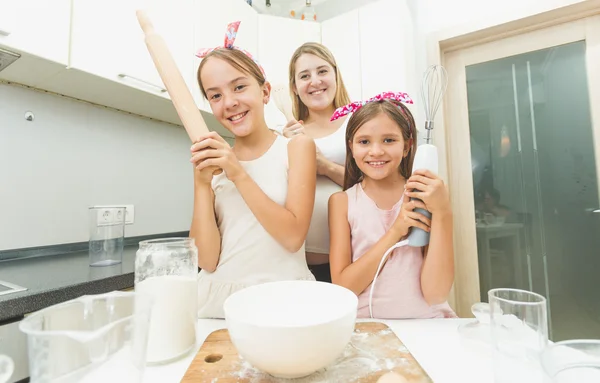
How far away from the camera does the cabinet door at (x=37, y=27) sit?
813 millimetres

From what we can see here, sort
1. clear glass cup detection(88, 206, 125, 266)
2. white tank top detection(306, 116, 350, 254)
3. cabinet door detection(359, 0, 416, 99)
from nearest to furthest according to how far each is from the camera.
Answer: white tank top detection(306, 116, 350, 254) → clear glass cup detection(88, 206, 125, 266) → cabinet door detection(359, 0, 416, 99)

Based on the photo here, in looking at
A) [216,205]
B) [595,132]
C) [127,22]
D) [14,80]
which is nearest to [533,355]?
[216,205]

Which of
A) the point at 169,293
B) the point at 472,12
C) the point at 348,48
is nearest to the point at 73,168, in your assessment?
the point at 169,293

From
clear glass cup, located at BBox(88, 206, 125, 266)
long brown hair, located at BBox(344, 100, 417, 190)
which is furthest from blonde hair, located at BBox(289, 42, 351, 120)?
clear glass cup, located at BBox(88, 206, 125, 266)

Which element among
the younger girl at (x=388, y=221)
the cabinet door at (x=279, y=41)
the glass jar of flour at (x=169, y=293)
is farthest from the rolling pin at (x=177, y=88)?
the cabinet door at (x=279, y=41)

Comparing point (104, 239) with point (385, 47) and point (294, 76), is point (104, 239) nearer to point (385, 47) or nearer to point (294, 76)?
point (294, 76)

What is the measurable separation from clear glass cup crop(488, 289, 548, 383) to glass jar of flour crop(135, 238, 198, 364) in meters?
0.38

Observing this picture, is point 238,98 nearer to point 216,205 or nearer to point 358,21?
A: point 216,205

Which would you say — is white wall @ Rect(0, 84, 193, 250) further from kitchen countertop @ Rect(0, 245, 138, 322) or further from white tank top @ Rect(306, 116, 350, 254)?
white tank top @ Rect(306, 116, 350, 254)

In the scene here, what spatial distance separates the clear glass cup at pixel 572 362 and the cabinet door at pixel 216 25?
1.36 m

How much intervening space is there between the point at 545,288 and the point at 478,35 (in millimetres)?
1345

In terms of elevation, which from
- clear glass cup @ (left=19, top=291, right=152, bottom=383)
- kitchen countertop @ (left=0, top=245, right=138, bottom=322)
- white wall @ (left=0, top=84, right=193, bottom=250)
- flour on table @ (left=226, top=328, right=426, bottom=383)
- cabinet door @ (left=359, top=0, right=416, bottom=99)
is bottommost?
flour on table @ (left=226, top=328, right=426, bottom=383)

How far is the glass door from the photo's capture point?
58.1 inches

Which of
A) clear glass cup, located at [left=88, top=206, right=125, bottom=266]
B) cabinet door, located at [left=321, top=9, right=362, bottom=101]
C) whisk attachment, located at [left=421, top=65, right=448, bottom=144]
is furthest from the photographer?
cabinet door, located at [left=321, top=9, right=362, bottom=101]
